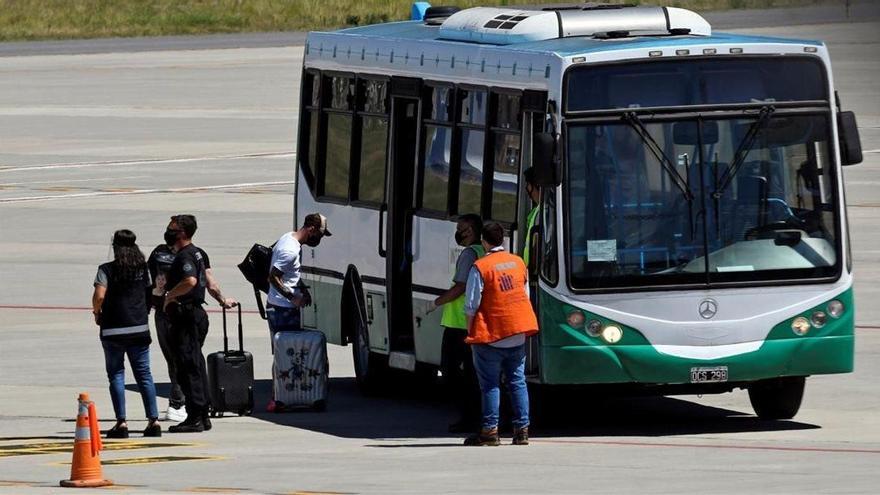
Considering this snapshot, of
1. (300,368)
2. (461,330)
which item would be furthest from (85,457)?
(300,368)

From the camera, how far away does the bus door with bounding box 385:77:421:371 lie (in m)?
18.3

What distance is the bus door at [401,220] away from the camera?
720 inches

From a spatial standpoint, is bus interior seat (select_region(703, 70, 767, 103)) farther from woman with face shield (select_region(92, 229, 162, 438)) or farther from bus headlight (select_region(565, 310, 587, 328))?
woman with face shield (select_region(92, 229, 162, 438))

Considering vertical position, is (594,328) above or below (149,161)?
above

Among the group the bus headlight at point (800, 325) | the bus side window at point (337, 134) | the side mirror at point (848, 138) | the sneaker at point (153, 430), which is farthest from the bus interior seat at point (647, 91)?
the sneaker at point (153, 430)

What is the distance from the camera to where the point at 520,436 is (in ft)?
51.2

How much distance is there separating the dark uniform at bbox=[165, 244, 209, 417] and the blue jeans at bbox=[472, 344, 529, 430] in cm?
249

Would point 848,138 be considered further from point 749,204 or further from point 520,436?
point 520,436

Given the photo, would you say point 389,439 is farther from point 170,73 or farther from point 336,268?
point 170,73

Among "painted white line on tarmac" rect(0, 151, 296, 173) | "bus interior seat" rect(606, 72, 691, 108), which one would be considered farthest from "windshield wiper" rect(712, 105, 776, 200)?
"painted white line on tarmac" rect(0, 151, 296, 173)

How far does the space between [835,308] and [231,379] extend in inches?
190

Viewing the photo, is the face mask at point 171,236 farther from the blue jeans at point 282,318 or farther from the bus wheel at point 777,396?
the bus wheel at point 777,396

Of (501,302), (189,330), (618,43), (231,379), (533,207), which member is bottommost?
(231,379)

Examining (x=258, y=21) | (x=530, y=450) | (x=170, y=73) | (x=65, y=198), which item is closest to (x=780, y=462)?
(x=530, y=450)
